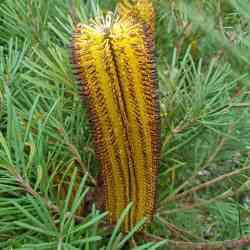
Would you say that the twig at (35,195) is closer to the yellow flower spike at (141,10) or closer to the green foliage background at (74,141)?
the green foliage background at (74,141)

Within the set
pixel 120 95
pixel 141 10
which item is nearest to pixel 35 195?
pixel 120 95

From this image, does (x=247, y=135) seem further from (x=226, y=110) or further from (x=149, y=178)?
(x=149, y=178)

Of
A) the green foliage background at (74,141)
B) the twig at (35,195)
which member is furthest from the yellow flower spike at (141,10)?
the twig at (35,195)

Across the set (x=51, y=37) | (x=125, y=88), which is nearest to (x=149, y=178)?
(x=125, y=88)

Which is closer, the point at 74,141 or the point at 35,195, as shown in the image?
the point at 35,195

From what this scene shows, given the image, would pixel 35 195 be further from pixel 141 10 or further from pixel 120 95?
pixel 141 10
